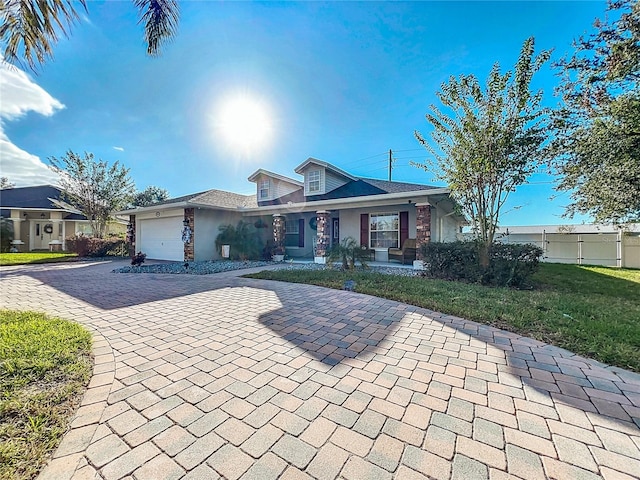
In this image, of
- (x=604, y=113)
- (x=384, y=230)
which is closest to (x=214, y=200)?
(x=384, y=230)

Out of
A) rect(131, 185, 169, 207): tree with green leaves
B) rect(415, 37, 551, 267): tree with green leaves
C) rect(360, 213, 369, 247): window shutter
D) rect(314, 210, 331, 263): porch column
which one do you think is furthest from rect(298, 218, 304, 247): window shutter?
rect(131, 185, 169, 207): tree with green leaves

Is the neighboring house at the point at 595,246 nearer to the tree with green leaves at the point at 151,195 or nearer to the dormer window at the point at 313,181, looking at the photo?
the dormer window at the point at 313,181

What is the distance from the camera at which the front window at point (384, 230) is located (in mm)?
11995

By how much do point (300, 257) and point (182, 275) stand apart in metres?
6.80

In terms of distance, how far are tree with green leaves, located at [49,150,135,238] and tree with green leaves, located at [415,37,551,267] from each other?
19201 millimetres

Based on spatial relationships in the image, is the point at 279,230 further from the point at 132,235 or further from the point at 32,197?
the point at 32,197

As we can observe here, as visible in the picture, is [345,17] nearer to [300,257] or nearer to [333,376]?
[333,376]

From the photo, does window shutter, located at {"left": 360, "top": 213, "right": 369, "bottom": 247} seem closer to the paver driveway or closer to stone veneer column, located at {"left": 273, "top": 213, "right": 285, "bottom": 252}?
stone veneer column, located at {"left": 273, "top": 213, "right": 285, "bottom": 252}

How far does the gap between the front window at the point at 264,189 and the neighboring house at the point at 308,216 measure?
33 mm

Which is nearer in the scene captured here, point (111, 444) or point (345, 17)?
point (111, 444)

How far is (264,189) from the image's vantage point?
15.4 metres

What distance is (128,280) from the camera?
7.71m

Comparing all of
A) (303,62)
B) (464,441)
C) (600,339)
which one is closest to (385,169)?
(303,62)

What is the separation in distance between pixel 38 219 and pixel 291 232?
67.6 feet
